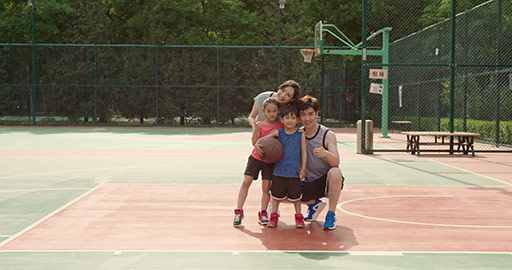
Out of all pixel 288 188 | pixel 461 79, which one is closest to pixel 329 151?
pixel 288 188

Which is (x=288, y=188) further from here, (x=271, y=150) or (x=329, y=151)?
(x=329, y=151)

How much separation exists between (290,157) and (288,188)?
0.33m

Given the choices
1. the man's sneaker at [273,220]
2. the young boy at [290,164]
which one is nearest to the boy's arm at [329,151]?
the young boy at [290,164]

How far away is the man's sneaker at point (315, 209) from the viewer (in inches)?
275

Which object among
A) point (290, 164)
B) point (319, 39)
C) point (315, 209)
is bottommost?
point (315, 209)

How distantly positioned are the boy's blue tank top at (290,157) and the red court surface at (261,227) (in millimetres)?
626

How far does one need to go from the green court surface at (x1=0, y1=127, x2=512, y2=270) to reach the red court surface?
0.70ft

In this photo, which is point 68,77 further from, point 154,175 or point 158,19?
point 154,175

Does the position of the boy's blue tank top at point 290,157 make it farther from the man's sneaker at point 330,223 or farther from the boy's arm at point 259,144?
the man's sneaker at point 330,223

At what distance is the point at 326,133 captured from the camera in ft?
22.4

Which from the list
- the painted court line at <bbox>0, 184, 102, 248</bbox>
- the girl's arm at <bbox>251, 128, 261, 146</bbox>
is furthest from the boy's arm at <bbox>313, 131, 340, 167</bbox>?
the painted court line at <bbox>0, 184, 102, 248</bbox>

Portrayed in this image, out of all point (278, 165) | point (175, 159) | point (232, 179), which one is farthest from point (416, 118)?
point (278, 165)

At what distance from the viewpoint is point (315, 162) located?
684 cm

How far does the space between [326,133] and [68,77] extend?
90.6 ft
